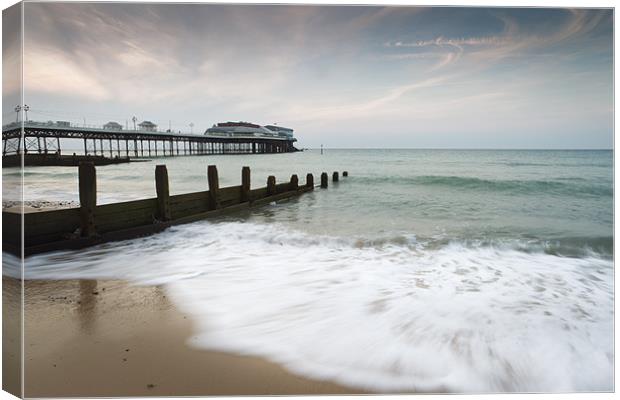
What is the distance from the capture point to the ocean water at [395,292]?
1.86 metres

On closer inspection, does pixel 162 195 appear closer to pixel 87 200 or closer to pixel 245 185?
pixel 87 200

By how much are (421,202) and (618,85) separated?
6.15 m

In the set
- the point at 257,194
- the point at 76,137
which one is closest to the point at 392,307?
the point at 257,194

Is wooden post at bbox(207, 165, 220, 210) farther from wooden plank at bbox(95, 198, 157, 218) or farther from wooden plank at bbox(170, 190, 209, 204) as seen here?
wooden plank at bbox(95, 198, 157, 218)

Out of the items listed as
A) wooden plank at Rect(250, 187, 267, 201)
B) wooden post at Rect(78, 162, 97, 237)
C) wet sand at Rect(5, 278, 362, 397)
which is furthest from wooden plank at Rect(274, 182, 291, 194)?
wet sand at Rect(5, 278, 362, 397)

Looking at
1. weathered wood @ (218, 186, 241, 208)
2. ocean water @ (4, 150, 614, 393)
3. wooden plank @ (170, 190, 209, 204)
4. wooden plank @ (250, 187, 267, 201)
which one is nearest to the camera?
ocean water @ (4, 150, 614, 393)

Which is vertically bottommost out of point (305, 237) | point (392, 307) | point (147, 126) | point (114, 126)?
point (392, 307)

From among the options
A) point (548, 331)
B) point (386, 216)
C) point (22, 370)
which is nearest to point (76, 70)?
point (22, 370)

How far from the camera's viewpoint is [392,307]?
249 centimetres

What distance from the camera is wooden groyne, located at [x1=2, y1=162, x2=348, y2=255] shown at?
10.2ft

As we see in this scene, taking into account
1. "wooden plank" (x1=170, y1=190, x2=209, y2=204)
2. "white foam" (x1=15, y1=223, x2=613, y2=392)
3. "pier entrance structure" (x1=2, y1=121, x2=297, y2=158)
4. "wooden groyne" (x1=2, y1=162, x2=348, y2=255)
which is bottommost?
"white foam" (x1=15, y1=223, x2=613, y2=392)

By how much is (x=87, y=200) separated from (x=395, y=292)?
286 cm

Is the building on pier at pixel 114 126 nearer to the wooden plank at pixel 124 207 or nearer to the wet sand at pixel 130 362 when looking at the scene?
the wooden plank at pixel 124 207

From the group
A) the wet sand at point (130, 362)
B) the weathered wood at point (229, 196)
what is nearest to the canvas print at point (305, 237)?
the wet sand at point (130, 362)
